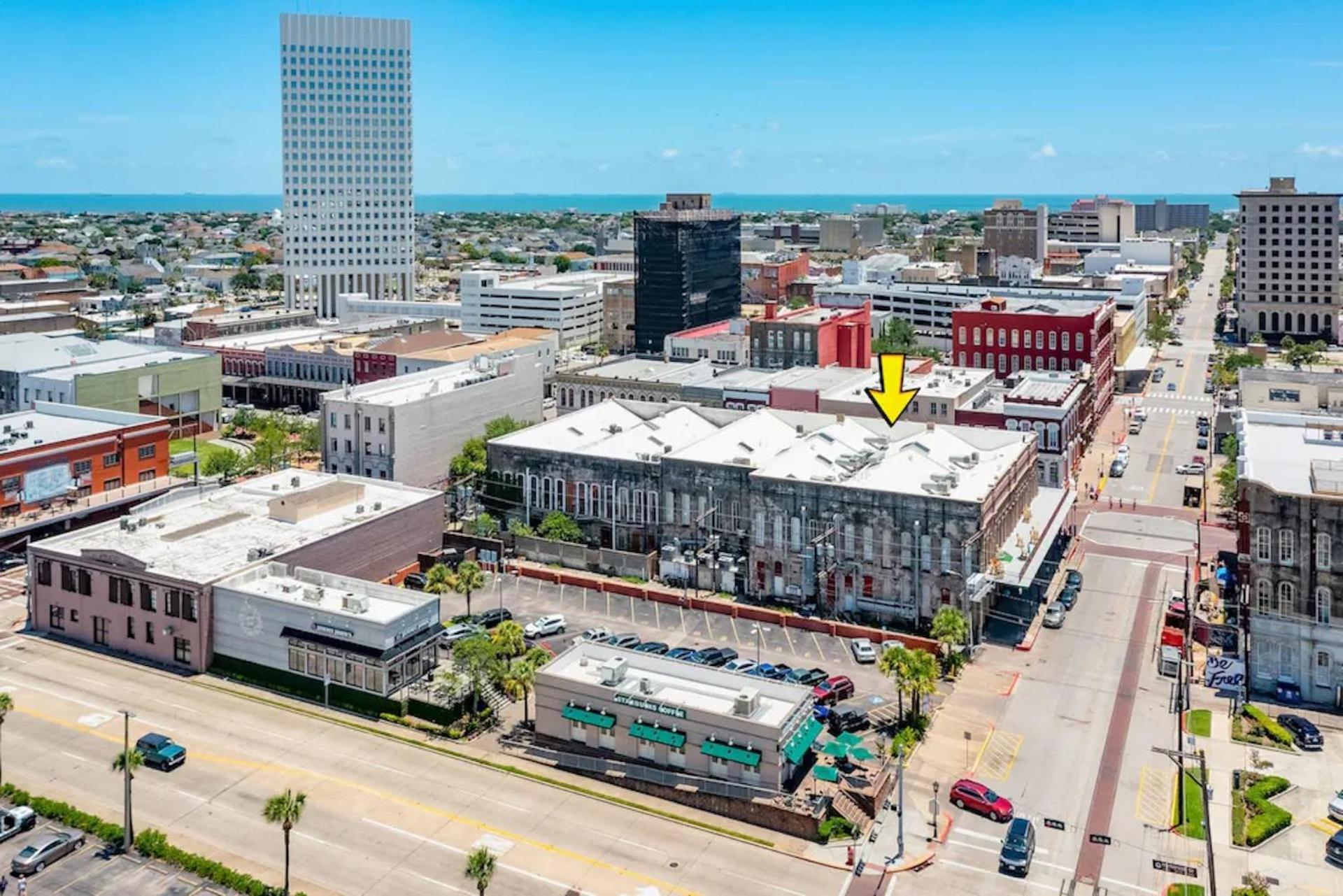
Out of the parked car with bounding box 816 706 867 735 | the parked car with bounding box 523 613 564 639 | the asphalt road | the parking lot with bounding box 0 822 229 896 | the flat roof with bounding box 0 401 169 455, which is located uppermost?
the flat roof with bounding box 0 401 169 455

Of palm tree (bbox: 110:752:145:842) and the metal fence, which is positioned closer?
palm tree (bbox: 110:752:145:842)

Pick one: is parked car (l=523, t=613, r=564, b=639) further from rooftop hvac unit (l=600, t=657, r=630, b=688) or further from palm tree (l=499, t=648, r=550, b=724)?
rooftop hvac unit (l=600, t=657, r=630, b=688)

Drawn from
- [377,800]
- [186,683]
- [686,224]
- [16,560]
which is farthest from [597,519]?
[686,224]

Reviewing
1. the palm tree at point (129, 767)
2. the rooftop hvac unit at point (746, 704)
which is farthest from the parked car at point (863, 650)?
the palm tree at point (129, 767)

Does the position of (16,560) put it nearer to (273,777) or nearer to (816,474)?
(273,777)

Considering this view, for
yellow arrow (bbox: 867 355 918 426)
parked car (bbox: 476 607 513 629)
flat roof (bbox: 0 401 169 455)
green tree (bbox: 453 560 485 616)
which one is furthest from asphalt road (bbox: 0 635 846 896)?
yellow arrow (bbox: 867 355 918 426)

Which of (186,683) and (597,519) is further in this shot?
(597,519)
